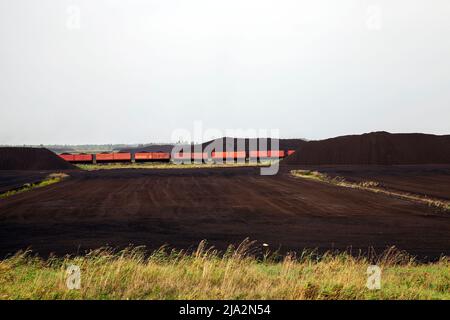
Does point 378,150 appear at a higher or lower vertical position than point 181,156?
higher

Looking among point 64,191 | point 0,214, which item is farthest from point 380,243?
point 64,191

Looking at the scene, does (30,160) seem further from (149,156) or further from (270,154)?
(270,154)

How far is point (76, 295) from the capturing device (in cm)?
730

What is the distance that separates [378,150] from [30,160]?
66112mm

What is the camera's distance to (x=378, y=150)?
3031 inches

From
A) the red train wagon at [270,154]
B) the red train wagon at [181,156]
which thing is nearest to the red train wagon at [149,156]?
the red train wagon at [181,156]

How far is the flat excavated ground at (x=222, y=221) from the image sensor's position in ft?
48.5

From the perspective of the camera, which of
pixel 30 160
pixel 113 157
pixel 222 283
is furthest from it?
pixel 113 157

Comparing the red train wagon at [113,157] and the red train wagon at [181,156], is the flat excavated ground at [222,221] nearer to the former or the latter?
the red train wagon at [113,157]

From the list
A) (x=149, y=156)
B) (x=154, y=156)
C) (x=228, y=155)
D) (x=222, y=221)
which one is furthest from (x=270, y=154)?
(x=222, y=221)

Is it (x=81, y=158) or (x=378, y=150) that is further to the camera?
(x=81, y=158)

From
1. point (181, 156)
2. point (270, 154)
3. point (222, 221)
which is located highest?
point (270, 154)
